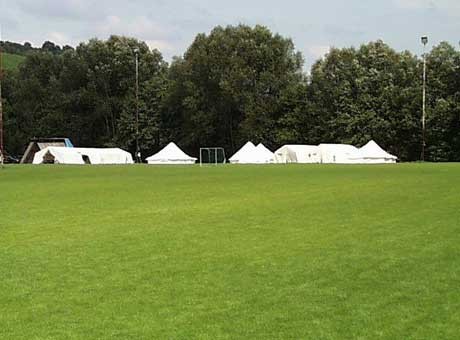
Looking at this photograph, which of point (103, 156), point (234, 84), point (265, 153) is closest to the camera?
point (265, 153)

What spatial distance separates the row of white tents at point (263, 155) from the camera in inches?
2862

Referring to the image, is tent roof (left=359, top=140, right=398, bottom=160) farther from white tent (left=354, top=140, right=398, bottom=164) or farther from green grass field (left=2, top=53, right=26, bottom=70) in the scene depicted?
green grass field (left=2, top=53, right=26, bottom=70)

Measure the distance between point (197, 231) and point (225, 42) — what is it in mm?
78136

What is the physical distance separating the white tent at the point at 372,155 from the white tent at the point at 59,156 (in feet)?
111

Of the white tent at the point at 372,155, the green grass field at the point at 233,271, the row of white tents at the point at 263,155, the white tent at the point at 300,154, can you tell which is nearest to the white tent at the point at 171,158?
the row of white tents at the point at 263,155

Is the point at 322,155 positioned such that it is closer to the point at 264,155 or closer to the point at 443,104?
the point at 264,155

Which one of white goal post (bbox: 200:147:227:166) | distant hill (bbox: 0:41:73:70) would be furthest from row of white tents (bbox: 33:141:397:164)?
distant hill (bbox: 0:41:73:70)

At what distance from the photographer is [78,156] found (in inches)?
3199

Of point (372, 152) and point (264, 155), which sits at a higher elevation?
point (372, 152)

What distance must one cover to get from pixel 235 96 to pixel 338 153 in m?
19.8

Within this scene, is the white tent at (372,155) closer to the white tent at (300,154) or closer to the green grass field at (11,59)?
the white tent at (300,154)

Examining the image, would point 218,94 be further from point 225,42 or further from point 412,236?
point 412,236

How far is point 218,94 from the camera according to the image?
300ft

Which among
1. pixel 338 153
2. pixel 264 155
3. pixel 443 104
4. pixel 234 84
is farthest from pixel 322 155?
pixel 234 84
